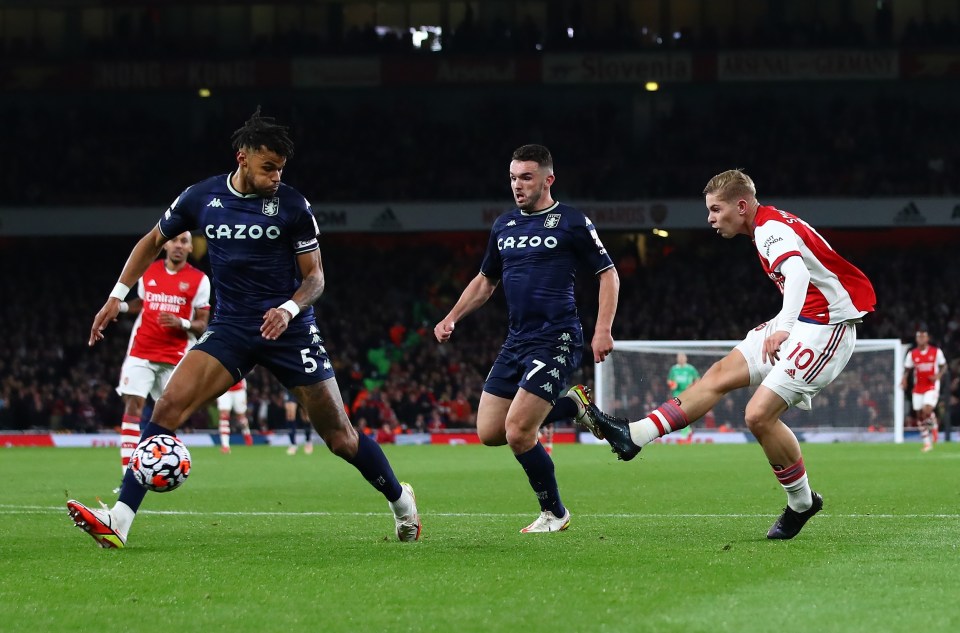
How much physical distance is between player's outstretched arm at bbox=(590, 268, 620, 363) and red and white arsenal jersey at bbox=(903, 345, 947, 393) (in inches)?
658

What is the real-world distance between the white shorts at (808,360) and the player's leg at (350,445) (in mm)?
2152

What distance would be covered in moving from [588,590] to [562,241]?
3.32 meters

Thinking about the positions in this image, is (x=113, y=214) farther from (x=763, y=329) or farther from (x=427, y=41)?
(x=763, y=329)

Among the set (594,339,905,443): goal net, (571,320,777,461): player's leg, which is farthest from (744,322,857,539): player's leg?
(594,339,905,443): goal net

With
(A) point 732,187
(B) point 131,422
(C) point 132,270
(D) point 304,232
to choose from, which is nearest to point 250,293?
(D) point 304,232

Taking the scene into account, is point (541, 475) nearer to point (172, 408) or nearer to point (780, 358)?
point (780, 358)

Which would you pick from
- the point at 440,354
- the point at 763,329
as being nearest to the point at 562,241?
the point at 763,329

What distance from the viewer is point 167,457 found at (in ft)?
24.1

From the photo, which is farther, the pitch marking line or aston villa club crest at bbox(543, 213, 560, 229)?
the pitch marking line

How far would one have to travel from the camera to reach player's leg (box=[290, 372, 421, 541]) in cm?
782

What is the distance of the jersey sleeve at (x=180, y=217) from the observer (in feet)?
25.8

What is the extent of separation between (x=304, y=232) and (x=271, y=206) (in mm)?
236

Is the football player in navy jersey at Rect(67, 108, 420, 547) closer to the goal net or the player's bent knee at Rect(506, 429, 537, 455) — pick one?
the player's bent knee at Rect(506, 429, 537, 455)

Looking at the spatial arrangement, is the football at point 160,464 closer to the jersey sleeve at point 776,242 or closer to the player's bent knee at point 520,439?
the player's bent knee at point 520,439
